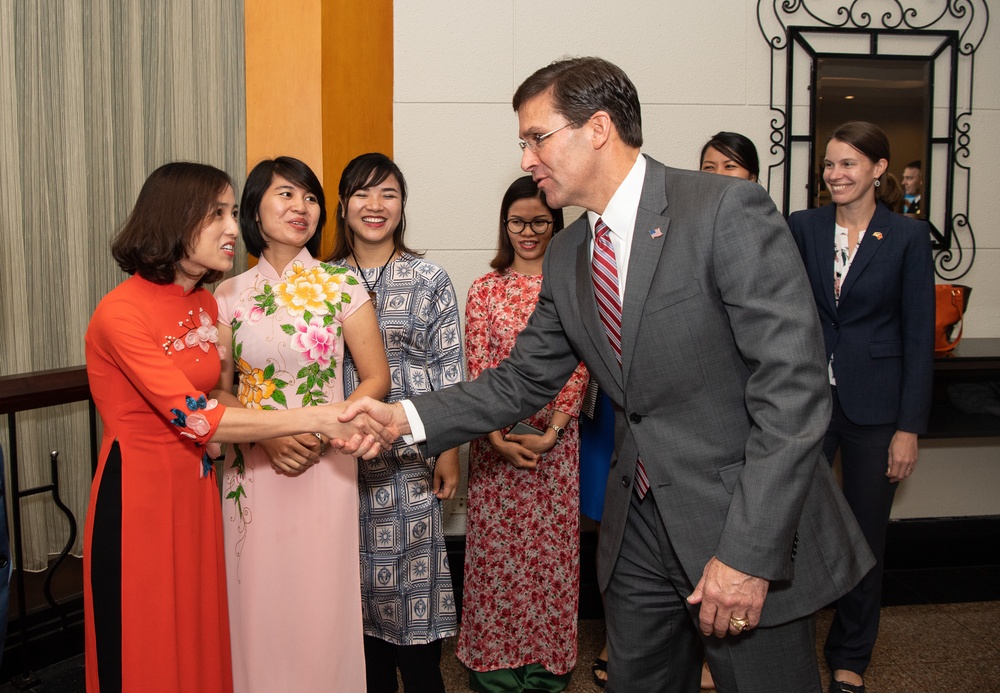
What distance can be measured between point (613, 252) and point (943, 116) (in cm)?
263

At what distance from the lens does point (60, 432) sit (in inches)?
120

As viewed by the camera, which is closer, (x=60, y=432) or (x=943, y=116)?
(x=60, y=432)

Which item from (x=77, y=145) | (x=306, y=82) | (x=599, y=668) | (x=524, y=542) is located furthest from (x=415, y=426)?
(x=77, y=145)

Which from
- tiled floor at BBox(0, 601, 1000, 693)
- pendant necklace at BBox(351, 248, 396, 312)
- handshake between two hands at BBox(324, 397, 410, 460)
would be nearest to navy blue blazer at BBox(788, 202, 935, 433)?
tiled floor at BBox(0, 601, 1000, 693)

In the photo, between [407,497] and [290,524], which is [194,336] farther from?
[407,497]

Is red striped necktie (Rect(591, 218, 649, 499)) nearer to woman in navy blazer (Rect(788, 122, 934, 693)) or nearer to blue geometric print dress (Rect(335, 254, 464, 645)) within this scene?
blue geometric print dress (Rect(335, 254, 464, 645))

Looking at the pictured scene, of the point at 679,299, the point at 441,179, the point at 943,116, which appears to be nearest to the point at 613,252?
the point at 679,299

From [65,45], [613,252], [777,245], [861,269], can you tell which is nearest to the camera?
[777,245]

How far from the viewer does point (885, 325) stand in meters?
2.64

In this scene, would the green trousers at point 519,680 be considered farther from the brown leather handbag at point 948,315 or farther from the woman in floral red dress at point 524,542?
the brown leather handbag at point 948,315

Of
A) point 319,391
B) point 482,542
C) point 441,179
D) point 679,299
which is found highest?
point 441,179

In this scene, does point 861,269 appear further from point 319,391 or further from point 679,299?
point 319,391

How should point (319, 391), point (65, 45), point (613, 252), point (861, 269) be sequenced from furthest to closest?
point (65, 45), point (861, 269), point (319, 391), point (613, 252)

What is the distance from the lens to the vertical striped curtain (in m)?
2.82
